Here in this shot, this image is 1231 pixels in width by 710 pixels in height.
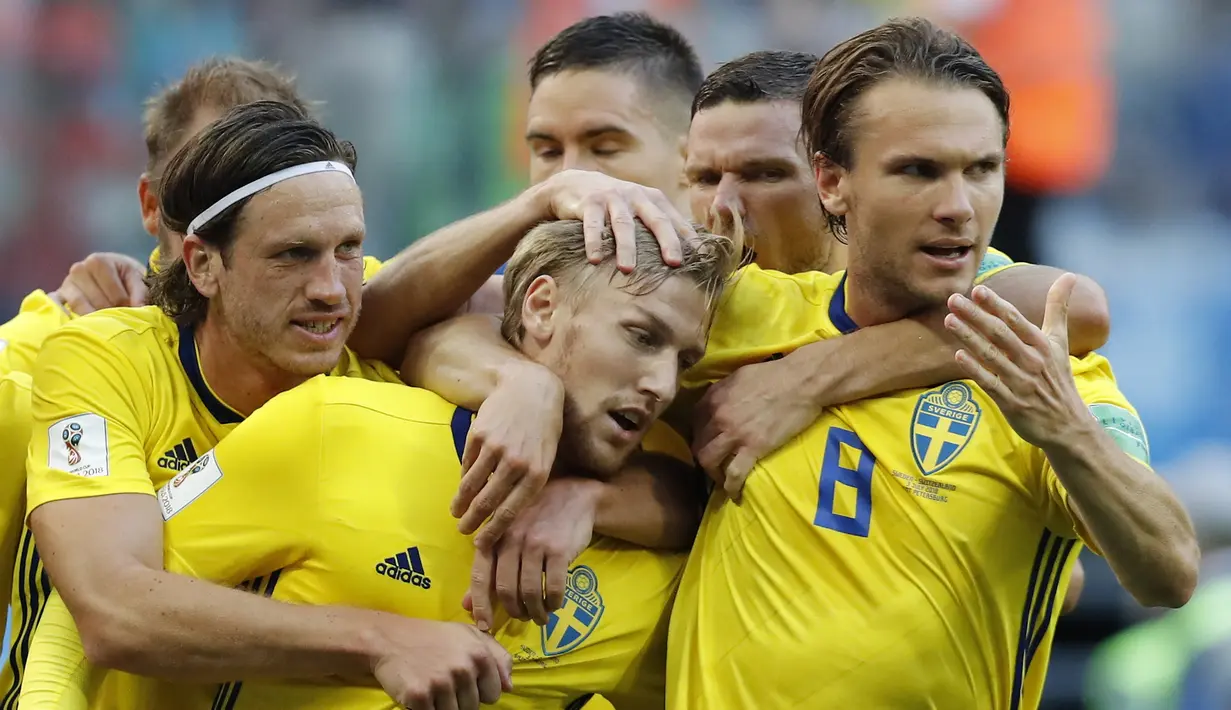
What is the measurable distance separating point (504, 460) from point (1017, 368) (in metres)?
0.97

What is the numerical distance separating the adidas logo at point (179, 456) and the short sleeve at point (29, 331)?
580 millimetres

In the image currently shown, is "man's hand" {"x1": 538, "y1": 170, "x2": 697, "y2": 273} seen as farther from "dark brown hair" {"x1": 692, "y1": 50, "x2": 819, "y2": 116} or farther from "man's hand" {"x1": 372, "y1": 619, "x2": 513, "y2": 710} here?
"man's hand" {"x1": 372, "y1": 619, "x2": 513, "y2": 710}

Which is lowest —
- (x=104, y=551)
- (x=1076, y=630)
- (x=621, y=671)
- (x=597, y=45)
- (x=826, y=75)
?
(x=1076, y=630)

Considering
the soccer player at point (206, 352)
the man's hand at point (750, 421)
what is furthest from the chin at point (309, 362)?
the man's hand at point (750, 421)

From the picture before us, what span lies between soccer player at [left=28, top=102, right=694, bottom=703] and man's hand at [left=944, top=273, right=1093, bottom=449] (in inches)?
30.9

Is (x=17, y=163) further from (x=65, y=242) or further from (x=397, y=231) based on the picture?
(x=397, y=231)

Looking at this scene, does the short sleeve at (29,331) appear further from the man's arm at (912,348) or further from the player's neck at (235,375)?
the man's arm at (912,348)

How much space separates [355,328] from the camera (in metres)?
3.56

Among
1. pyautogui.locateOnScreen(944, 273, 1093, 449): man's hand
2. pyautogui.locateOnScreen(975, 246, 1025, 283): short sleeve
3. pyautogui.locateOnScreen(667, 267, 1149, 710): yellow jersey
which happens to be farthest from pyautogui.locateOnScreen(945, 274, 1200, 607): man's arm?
pyautogui.locateOnScreen(975, 246, 1025, 283): short sleeve

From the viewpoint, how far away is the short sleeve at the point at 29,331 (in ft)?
12.4

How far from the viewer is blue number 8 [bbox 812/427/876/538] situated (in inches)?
122

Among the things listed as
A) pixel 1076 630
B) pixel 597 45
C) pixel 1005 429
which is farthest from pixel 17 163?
pixel 1005 429

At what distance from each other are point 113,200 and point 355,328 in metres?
5.64

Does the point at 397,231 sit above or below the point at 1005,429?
above
